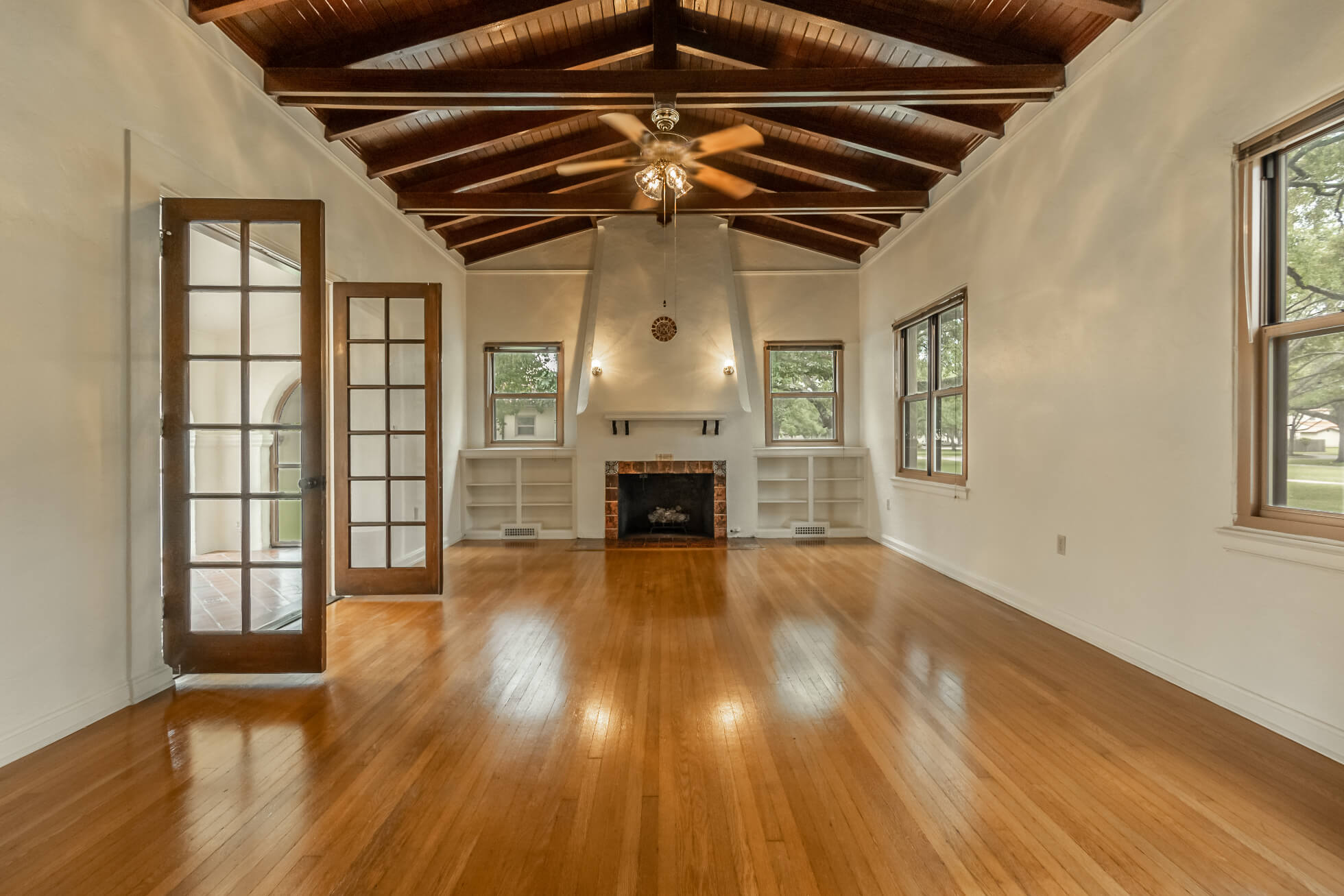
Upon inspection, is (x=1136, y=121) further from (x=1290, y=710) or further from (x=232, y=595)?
(x=232, y=595)

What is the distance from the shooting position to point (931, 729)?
2.51 meters

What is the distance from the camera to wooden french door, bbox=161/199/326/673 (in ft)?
9.63

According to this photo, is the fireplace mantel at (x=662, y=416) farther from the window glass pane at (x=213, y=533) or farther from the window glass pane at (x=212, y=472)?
the window glass pane at (x=213, y=533)

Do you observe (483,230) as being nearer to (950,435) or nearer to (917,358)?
(917,358)

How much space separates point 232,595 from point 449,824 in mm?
1838

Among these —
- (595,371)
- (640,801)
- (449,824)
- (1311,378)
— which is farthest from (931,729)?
(595,371)

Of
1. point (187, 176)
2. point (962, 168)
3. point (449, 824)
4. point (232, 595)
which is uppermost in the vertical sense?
point (962, 168)

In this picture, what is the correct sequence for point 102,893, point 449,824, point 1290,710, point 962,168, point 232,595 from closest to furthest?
point 102,893 → point 449,824 → point 1290,710 → point 232,595 → point 962,168

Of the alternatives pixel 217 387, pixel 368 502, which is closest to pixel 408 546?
pixel 368 502

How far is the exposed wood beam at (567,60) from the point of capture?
4.36 metres

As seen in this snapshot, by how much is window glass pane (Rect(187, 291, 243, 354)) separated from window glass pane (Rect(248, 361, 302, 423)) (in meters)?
0.13

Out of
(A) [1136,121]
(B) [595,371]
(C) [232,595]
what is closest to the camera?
(C) [232,595]

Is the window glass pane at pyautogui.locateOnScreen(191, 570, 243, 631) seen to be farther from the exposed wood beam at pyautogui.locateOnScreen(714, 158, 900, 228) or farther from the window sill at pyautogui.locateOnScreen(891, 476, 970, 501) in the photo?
the exposed wood beam at pyautogui.locateOnScreen(714, 158, 900, 228)

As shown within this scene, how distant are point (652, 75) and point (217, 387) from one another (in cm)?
317
